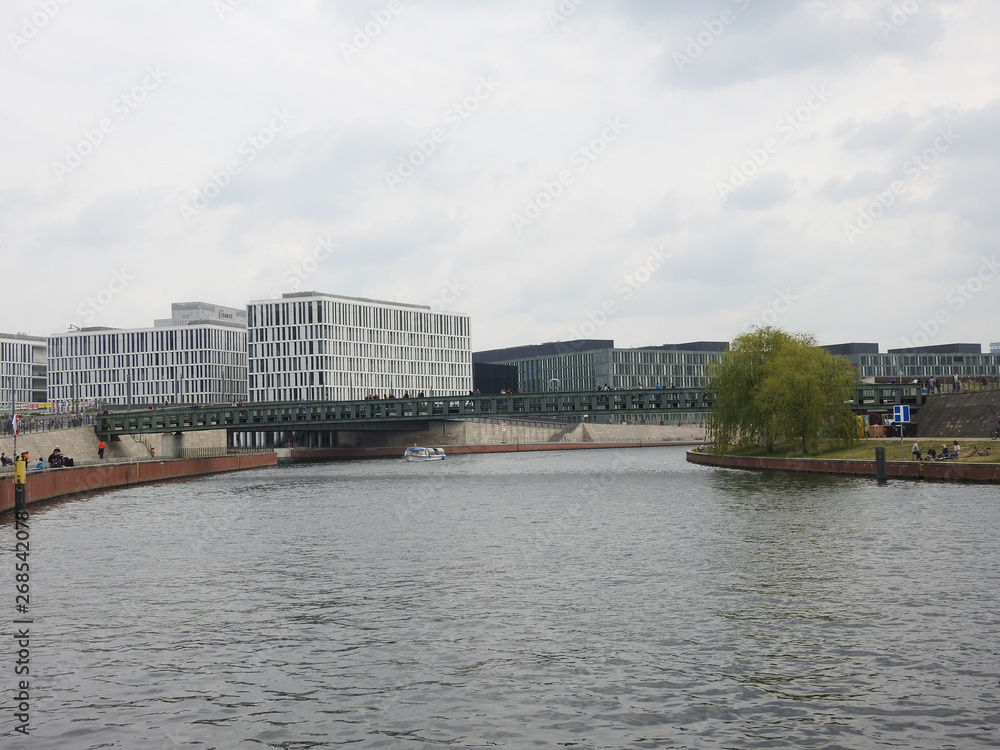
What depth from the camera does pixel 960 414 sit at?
326ft

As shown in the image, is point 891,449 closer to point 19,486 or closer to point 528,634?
point 19,486

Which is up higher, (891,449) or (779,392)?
(779,392)

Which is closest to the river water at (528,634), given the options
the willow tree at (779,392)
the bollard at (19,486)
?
the bollard at (19,486)

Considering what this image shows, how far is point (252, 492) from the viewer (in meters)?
89.1

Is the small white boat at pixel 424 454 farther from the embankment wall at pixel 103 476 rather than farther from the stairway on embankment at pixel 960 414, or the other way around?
the stairway on embankment at pixel 960 414

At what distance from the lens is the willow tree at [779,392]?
9025 centimetres

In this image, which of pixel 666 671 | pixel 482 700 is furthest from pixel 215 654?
pixel 666 671

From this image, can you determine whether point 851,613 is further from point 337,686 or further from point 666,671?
point 337,686

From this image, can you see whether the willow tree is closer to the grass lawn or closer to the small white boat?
the grass lawn

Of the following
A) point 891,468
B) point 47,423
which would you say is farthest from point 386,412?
point 891,468

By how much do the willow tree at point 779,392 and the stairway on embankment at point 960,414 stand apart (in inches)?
429

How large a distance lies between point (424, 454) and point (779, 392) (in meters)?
104

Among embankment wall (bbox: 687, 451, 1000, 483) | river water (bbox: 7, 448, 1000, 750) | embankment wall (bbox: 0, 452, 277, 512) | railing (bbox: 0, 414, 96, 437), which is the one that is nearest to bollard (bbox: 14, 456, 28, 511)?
embankment wall (bbox: 0, 452, 277, 512)

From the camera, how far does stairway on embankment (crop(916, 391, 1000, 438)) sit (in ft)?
308
